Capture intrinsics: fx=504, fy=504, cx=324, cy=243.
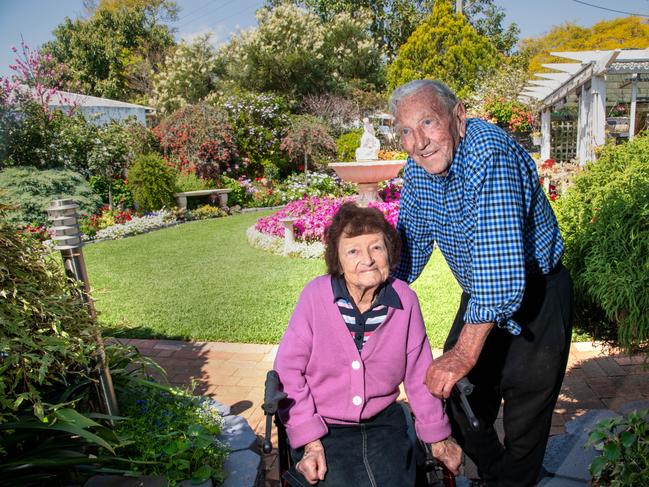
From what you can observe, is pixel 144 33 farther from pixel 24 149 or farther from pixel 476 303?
pixel 476 303

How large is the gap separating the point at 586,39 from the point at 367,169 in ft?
93.1

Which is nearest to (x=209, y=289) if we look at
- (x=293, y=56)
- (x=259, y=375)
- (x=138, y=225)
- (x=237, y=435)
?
(x=259, y=375)

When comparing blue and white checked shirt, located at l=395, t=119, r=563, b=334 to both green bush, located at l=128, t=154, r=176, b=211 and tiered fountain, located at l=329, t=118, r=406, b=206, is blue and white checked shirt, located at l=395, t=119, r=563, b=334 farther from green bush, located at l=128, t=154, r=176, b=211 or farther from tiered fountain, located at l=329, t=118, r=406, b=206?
green bush, located at l=128, t=154, r=176, b=211

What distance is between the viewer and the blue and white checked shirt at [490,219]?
4.90ft

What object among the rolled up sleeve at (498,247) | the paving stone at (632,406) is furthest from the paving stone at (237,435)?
the paving stone at (632,406)

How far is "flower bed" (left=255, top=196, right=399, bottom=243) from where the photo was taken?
7.65m

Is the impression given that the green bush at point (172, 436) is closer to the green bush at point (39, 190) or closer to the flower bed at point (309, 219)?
the flower bed at point (309, 219)

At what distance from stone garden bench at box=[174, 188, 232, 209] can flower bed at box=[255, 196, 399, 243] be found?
152 inches

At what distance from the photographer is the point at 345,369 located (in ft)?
5.77

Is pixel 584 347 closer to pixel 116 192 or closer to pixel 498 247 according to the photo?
pixel 498 247

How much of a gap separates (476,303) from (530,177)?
47cm

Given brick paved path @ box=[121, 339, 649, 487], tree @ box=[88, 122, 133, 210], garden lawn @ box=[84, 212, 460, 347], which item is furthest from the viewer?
tree @ box=[88, 122, 133, 210]

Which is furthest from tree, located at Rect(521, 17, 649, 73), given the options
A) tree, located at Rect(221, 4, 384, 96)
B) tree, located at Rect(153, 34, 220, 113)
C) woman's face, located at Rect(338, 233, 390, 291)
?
woman's face, located at Rect(338, 233, 390, 291)

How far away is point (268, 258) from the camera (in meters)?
7.29
